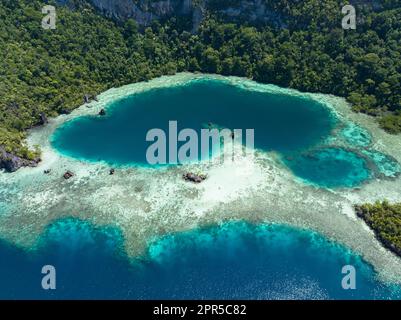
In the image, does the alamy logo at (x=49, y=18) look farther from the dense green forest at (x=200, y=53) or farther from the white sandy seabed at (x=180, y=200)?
the white sandy seabed at (x=180, y=200)

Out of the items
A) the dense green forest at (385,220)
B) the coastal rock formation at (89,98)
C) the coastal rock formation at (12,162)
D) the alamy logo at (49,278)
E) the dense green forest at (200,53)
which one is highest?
the dense green forest at (200,53)

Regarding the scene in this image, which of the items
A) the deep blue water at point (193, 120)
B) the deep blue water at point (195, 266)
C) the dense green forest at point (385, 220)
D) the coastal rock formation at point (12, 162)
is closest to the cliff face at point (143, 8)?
the deep blue water at point (193, 120)

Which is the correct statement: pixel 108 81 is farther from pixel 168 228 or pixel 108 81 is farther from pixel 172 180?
pixel 168 228

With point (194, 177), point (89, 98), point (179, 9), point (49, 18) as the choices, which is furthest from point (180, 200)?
point (49, 18)

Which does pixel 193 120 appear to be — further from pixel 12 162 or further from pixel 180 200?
pixel 12 162

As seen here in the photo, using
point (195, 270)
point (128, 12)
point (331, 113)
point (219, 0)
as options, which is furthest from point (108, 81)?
point (195, 270)

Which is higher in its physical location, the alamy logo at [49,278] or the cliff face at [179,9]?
the cliff face at [179,9]

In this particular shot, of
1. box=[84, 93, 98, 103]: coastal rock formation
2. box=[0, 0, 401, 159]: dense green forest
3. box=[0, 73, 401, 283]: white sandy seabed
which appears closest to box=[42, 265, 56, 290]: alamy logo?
box=[0, 73, 401, 283]: white sandy seabed
